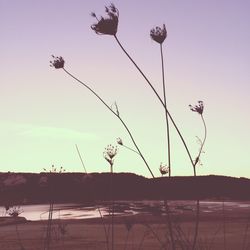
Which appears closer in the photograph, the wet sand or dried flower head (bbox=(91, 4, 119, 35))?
dried flower head (bbox=(91, 4, 119, 35))

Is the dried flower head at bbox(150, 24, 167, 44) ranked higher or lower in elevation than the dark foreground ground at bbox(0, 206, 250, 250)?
higher

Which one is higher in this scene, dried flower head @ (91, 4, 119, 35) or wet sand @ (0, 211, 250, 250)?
dried flower head @ (91, 4, 119, 35)

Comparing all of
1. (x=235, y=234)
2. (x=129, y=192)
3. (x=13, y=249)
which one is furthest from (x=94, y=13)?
(x=129, y=192)

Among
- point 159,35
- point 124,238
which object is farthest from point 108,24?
point 124,238

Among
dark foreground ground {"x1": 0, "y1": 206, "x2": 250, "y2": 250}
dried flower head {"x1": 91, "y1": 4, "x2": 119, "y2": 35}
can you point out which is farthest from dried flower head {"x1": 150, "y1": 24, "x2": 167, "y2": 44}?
dark foreground ground {"x1": 0, "y1": 206, "x2": 250, "y2": 250}

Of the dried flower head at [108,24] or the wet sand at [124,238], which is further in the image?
the wet sand at [124,238]

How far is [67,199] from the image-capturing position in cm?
2492

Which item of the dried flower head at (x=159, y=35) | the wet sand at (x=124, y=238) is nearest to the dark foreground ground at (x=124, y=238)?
the wet sand at (x=124, y=238)

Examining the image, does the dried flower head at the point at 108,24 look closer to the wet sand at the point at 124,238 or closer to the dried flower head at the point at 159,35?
the dried flower head at the point at 159,35

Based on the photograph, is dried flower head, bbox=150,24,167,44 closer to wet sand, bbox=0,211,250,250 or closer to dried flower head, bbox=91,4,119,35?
dried flower head, bbox=91,4,119,35

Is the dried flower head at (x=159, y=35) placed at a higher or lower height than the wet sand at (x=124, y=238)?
higher

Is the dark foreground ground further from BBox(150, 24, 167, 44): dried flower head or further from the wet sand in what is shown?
BBox(150, 24, 167, 44): dried flower head

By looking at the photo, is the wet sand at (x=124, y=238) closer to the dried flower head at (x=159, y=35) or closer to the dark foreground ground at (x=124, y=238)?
the dark foreground ground at (x=124, y=238)

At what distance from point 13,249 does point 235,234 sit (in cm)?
292
